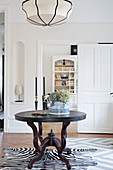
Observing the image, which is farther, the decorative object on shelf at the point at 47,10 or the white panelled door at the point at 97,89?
the white panelled door at the point at 97,89

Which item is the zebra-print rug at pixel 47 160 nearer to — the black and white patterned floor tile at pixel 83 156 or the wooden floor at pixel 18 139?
the black and white patterned floor tile at pixel 83 156

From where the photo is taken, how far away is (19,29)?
5.87 metres

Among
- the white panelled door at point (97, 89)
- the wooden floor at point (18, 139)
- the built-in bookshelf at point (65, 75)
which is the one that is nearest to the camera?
the wooden floor at point (18, 139)

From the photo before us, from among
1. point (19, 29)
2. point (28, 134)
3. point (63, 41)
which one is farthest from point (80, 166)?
point (19, 29)

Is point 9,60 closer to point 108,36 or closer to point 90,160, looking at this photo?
point 108,36

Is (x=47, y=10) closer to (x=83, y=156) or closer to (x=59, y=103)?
(x=59, y=103)

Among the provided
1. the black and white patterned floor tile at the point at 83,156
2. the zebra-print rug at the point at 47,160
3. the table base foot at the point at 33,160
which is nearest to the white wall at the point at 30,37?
the black and white patterned floor tile at the point at 83,156

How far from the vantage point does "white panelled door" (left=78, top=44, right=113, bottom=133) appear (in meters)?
5.71

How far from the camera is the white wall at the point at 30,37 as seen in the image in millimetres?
5848

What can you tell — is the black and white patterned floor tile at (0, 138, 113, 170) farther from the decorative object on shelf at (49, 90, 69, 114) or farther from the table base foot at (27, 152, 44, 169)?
the decorative object on shelf at (49, 90, 69, 114)

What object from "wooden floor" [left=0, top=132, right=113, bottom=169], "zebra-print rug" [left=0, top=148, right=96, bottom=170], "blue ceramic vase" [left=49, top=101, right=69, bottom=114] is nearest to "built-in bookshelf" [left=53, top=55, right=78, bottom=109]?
"wooden floor" [left=0, top=132, right=113, bottom=169]

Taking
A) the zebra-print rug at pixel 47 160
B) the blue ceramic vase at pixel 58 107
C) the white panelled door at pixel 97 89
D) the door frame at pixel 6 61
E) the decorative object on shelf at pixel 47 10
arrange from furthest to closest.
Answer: the door frame at pixel 6 61 < the white panelled door at pixel 97 89 < the blue ceramic vase at pixel 58 107 < the zebra-print rug at pixel 47 160 < the decorative object on shelf at pixel 47 10

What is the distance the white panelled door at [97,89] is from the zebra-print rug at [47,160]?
1.70 m

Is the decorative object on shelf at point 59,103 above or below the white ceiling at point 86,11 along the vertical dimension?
below
